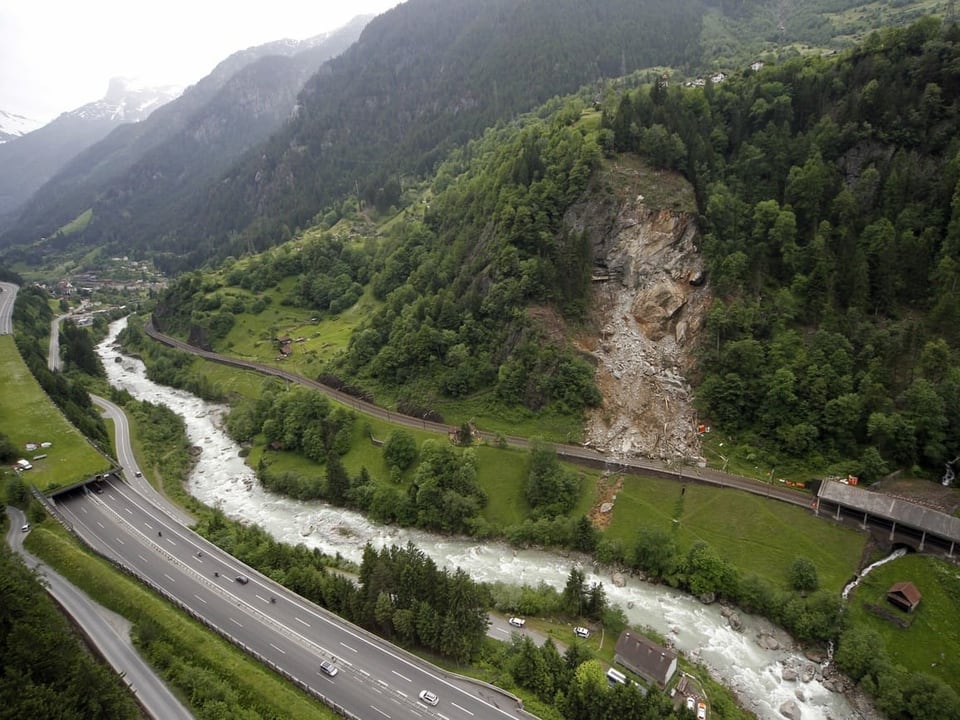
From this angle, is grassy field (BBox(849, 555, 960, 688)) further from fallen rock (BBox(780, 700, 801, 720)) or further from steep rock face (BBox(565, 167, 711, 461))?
steep rock face (BBox(565, 167, 711, 461))

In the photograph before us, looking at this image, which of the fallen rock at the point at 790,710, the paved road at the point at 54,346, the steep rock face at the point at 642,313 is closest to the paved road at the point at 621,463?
the steep rock face at the point at 642,313

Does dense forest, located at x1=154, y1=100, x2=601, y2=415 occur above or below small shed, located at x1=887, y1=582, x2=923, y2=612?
above

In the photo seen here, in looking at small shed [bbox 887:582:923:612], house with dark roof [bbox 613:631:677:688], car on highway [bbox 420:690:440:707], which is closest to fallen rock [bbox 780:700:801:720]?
house with dark roof [bbox 613:631:677:688]

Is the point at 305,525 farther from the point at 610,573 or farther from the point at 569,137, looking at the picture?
the point at 569,137

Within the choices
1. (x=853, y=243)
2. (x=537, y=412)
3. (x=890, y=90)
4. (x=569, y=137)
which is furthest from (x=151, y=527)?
(x=890, y=90)

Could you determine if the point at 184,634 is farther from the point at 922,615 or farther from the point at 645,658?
the point at 922,615
